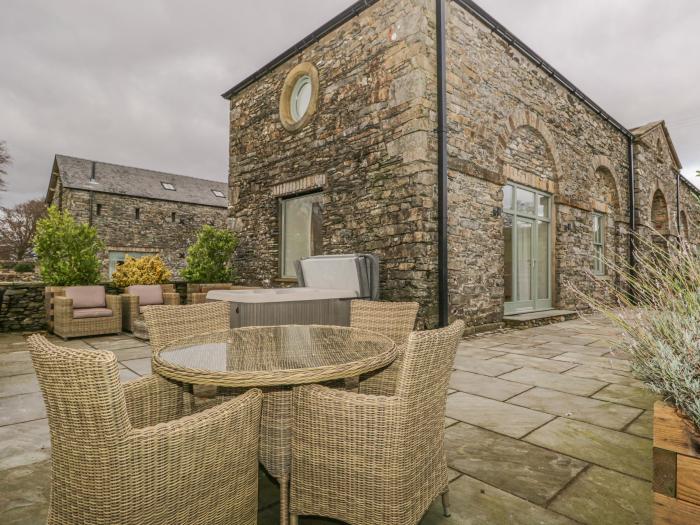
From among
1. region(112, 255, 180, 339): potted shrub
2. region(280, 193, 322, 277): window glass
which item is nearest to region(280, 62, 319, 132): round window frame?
region(280, 193, 322, 277): window glass

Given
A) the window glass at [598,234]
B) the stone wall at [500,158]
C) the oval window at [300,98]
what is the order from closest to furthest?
the stone wall at [500,158] → the oval window at [300,98] → the window glass at [598,234]

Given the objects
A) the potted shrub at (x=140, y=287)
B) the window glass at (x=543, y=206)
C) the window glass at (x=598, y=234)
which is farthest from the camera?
the window glass at (x=598, y=234)

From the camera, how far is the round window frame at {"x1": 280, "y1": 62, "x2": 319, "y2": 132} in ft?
21.0

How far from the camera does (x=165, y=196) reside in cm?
1912

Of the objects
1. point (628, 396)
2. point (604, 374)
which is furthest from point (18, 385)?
point (604, 374)

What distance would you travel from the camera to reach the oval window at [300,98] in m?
6.82

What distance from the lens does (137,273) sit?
22.6 ft

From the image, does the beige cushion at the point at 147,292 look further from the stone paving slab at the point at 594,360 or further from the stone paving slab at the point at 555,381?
the stone paving slab at the point at 594,360

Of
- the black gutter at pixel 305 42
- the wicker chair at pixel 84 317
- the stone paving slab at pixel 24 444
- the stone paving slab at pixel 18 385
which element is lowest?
the stone paving slab at pixel 18 385

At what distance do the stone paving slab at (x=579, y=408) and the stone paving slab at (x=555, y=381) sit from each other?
15 centimetres

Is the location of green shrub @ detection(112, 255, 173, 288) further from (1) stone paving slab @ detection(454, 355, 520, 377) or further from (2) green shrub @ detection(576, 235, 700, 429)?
(2) green shrub @ detection(576, 235, 700, 429)

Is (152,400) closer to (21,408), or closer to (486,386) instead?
(21,408)

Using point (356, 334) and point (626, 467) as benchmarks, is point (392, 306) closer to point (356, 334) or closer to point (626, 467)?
point (356, 334)

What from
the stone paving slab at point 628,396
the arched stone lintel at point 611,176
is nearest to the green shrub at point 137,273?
the stone paving slab at point 628,396
